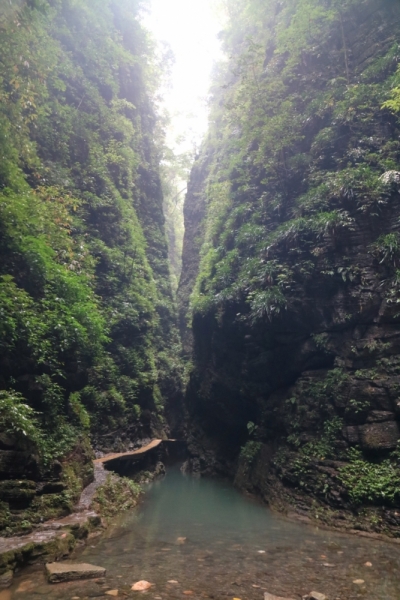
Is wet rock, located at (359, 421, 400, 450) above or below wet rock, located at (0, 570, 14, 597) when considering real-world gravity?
above

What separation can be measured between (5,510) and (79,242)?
1368 centimetres

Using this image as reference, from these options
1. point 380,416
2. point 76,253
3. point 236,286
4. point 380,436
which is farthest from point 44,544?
point 76,253

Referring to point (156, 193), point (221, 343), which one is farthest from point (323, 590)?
point (156, 193)

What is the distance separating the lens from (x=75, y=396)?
12.4 meters

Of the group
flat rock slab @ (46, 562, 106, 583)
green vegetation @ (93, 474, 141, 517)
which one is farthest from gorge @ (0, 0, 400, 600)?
flat rock slab @ (46, 562, 106, 583)

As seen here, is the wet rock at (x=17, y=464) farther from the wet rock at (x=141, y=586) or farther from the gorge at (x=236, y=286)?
the wet rock at (x=141, y=586)

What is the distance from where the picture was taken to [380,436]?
398 inches

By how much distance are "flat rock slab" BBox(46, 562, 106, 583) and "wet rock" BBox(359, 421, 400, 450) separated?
7.54 m

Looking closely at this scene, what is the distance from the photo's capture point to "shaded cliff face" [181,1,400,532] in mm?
10875

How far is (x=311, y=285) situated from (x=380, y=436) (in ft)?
18.4

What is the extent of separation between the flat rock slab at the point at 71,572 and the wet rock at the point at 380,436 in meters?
7.54

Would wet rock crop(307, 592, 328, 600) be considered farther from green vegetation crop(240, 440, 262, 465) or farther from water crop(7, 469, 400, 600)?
green vegetation crop(240, 440, 262, 465)

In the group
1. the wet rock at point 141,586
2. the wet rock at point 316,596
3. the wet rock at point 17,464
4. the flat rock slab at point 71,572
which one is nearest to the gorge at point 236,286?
the wet rock at point 17,464

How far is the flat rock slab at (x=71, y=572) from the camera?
5.14 metres
